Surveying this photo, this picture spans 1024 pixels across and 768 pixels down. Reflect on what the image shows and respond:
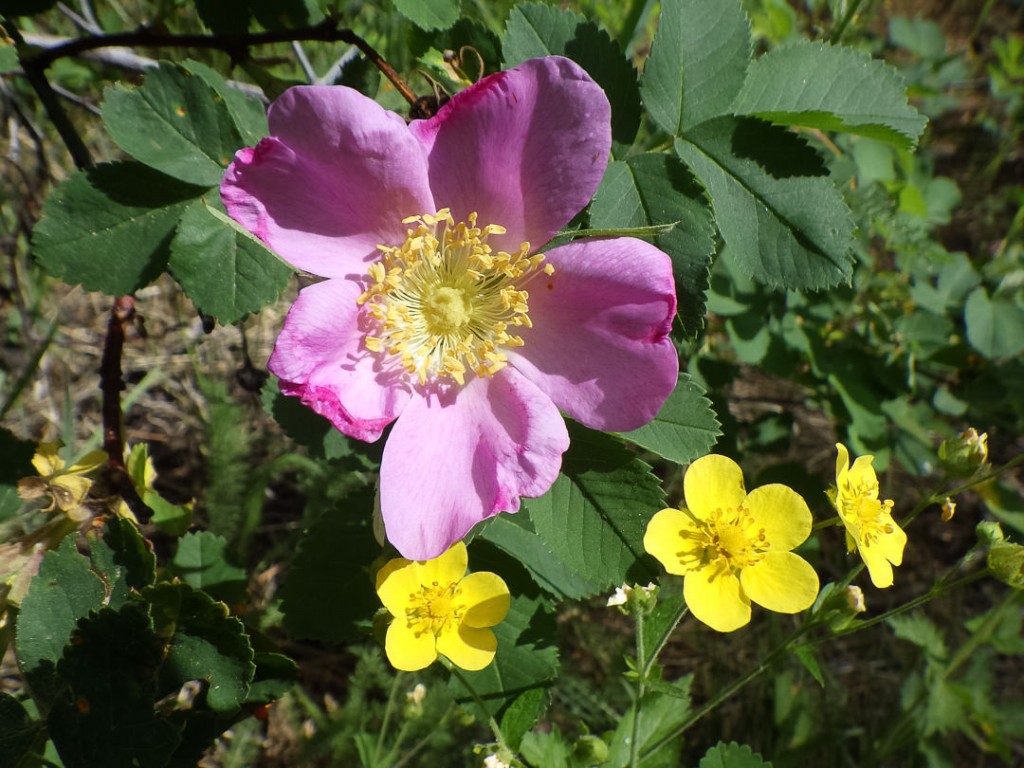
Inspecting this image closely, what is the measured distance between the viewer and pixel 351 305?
132cm

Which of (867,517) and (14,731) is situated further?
(867,517)

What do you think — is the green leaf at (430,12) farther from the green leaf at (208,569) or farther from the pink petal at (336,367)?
the green leaf at (208,569)

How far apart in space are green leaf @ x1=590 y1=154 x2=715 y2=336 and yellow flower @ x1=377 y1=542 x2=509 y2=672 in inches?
23.7

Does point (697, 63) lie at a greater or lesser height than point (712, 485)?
greater

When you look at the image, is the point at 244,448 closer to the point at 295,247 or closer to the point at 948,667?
the point at 295,247


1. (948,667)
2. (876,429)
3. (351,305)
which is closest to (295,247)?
(351,305)

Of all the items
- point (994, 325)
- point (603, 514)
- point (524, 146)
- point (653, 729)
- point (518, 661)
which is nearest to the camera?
point (524, 146)

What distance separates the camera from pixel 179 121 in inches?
59.2

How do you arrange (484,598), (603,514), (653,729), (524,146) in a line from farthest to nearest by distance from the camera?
1. (653,729)
2. (484,598)
3. (603,514)
4. (524,146)

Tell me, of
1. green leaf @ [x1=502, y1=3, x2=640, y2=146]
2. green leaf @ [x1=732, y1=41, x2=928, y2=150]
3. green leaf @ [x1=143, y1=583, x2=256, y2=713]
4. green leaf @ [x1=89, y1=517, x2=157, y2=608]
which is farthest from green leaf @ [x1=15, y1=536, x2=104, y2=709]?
green leaf @ [x1=732, y1=41, x2=928, y2=150]

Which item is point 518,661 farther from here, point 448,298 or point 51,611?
point 51,611

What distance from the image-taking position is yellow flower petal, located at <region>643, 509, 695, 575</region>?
4.50 ft

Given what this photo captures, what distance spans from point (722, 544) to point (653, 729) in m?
0.58

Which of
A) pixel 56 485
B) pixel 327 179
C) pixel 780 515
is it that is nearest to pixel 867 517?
pixel 780 515
